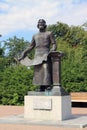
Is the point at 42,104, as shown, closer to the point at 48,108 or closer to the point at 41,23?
the point at 48,108

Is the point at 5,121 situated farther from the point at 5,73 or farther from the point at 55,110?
the point at 5,73

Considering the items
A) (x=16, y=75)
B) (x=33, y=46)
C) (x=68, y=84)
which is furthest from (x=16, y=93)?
(x=33, y=46)

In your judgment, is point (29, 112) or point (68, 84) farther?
point (68, 84)

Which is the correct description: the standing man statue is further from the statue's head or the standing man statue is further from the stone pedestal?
the stone pedestal

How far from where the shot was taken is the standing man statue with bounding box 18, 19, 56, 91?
13.0 meters

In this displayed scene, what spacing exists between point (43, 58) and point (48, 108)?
163cm

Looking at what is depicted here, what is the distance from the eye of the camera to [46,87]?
13133mm

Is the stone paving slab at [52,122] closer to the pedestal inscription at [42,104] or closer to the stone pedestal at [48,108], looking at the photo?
the stone pedestal at [48,108]

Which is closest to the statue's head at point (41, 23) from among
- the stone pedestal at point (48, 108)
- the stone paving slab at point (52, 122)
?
the stone pedestal at point (48, 108)

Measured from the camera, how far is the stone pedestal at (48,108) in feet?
40.8

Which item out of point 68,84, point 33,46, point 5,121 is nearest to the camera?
point 5,121

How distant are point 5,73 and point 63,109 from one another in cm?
1046

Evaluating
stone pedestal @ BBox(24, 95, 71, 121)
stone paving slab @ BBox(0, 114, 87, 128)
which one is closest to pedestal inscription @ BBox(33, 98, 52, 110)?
stone pedestal @ BBox(24, 95, 71, 121)

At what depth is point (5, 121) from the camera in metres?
12.2
